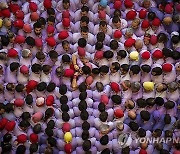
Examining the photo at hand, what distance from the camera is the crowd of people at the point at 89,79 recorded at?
34.4 inches

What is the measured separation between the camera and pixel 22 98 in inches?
35.1

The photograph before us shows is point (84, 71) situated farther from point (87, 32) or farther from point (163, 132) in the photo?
point (163, 132)

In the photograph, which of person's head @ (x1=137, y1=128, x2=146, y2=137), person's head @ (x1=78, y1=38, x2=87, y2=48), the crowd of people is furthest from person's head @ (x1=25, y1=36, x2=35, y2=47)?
person's head @ (x1=137, y1=128, x2=146, y2=137)

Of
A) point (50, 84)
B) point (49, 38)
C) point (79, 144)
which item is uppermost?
point (49, 38)

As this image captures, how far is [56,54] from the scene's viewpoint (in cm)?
89

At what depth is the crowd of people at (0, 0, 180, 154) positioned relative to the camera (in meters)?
0.87

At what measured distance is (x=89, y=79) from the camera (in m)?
0.88

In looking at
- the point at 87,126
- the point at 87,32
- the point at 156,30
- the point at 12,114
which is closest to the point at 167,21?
the point at 156,30

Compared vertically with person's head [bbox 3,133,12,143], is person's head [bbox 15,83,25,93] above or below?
above

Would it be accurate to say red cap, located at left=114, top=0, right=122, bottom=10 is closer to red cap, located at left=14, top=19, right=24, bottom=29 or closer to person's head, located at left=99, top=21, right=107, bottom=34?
person's head, located at left=99, top=21, right=107, bottom=34

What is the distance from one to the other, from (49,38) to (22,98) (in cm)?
15

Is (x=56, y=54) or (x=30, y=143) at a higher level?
(x=56, y=54)

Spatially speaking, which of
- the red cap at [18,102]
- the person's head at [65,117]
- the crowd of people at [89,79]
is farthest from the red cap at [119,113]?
the red cap at [18,102]

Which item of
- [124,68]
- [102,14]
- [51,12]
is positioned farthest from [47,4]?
[124,68]
